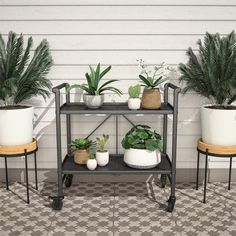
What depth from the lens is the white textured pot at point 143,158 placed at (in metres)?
2.55

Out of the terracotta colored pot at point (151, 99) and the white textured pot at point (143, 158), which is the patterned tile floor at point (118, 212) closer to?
the white textured pot at point (143, 158)

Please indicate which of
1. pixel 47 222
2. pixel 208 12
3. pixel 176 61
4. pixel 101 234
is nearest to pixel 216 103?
pixel 176 61

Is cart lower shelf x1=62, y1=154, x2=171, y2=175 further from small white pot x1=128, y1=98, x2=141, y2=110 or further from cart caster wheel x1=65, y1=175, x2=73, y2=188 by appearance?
small white pot x1=128, y1=98, x2=141, y2=110

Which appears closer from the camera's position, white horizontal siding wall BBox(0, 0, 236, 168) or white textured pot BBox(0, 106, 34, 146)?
white textured pot BBox(0, 106, 34, 146)

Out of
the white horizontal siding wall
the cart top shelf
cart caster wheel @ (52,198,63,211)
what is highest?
the white horizontal siding wall

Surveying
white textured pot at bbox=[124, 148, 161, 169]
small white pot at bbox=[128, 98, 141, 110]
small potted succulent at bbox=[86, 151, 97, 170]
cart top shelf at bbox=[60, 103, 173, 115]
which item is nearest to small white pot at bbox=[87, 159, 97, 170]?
small potted succulent at bbox=[86, 151, 97, 170]

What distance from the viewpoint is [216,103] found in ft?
9.12

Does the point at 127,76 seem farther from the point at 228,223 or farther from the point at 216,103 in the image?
the point at 228,223

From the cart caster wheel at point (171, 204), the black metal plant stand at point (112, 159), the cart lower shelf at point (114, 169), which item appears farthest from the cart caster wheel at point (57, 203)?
the cart caster wheel at point (171, 204)

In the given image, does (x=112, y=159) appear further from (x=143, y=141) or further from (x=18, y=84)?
(x=18, y=84)

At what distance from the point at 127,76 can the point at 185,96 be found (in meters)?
0.54

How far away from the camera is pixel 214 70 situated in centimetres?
Result: 262

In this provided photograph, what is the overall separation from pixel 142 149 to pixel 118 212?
1.63 feet

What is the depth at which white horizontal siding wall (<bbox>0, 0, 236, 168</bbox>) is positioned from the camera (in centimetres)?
284
